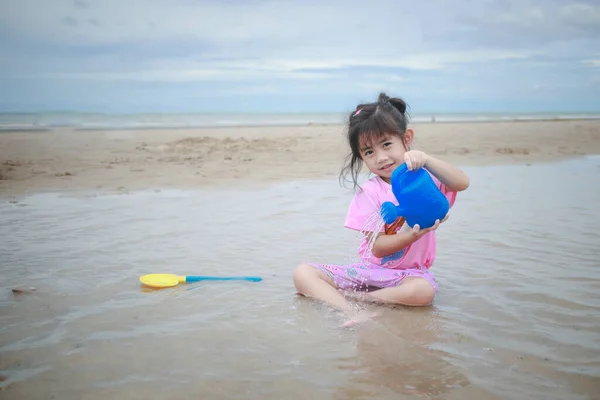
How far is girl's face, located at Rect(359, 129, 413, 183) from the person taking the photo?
2994 millimetres

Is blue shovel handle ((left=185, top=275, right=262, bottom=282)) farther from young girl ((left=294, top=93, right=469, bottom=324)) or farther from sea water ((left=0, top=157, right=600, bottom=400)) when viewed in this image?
young girl ((left=294, top=93, right=469, bottom=324))

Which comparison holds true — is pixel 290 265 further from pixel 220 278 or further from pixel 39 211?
pixel 39 211

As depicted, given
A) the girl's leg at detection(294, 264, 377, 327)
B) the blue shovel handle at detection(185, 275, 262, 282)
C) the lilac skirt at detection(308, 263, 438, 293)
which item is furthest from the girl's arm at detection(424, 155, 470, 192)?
the blue shovel handle at detection(185, 275, 262, 282)

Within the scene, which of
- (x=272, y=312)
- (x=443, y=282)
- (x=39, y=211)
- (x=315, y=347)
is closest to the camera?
(x=315, y=347)

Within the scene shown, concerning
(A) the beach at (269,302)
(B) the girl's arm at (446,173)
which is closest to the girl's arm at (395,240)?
(B) the girl's arm at (446,173)

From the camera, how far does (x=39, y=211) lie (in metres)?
5.48

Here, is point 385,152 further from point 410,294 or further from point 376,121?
point 410,294

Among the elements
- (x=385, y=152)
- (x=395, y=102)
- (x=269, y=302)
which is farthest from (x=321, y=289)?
(x=395, y=102)

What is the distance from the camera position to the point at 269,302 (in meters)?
3.02

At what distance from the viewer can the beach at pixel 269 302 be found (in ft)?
6.74

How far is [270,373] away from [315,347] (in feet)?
1.06

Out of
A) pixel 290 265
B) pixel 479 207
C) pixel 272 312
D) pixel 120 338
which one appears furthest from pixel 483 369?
pixel 479 207

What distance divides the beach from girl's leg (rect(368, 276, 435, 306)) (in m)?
0.06

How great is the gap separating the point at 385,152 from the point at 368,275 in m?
0.74
